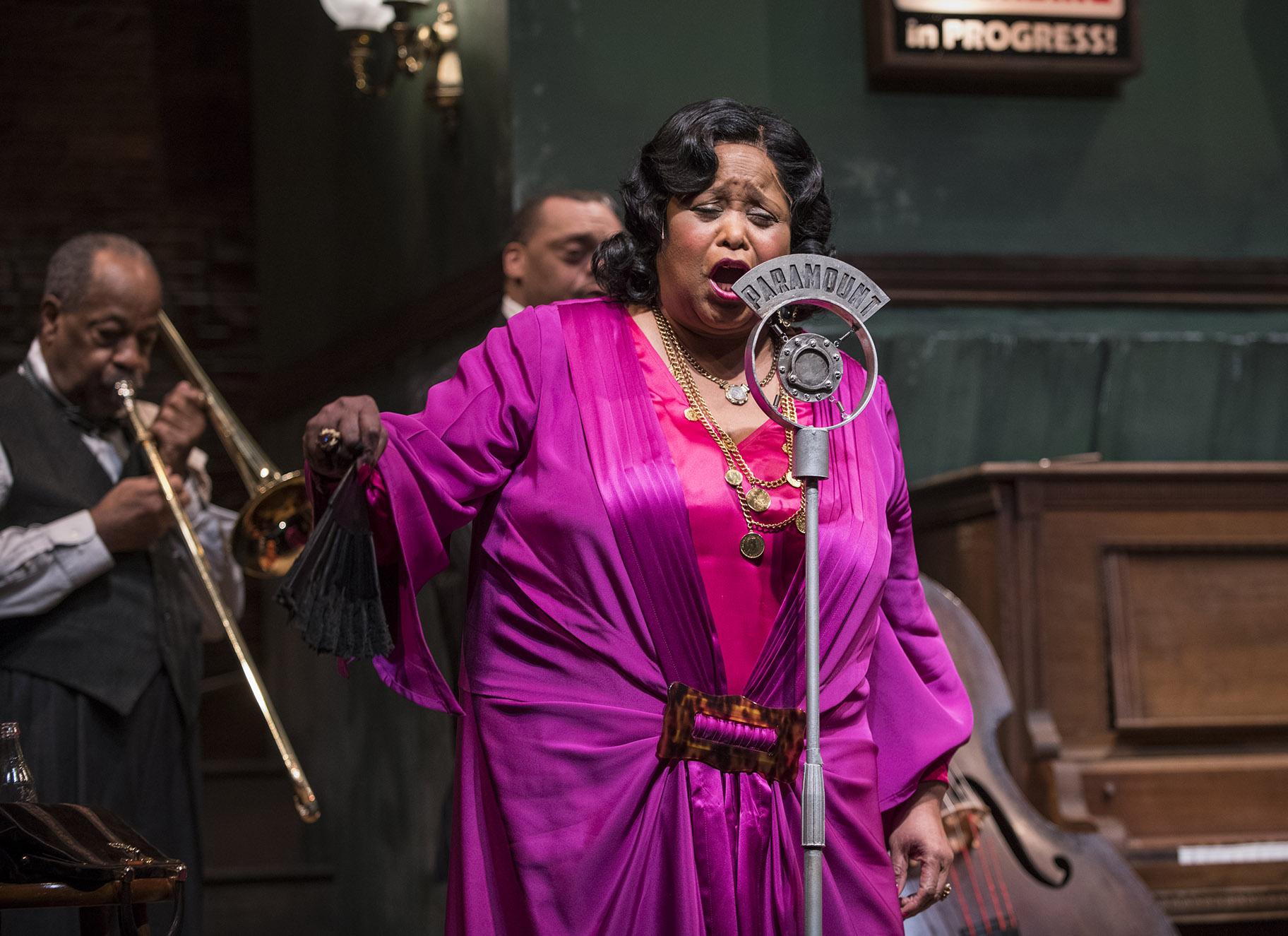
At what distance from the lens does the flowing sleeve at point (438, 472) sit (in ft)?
7.03

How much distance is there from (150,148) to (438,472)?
17.9ft

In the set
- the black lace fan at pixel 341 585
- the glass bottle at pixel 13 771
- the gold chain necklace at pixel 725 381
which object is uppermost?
the gold chain necklace at pixel 725 381

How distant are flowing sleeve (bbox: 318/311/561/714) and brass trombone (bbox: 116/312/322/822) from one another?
1234 millimetres

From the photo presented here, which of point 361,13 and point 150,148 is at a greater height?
point 361,13

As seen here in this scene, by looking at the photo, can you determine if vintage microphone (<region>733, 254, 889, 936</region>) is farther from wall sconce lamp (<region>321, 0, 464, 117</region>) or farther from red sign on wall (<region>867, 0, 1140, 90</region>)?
wall sconce lamp (<region>321, 0, 464, 117</region>)

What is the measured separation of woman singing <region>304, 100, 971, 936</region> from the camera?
2.09m

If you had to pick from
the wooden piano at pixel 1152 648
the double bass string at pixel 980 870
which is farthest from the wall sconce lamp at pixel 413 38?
the double bass string at pixel 980 870

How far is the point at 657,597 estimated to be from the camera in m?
2.14

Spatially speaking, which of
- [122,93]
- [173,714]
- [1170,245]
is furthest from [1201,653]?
[122,93]

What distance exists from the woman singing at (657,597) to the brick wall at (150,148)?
4938 millimetres

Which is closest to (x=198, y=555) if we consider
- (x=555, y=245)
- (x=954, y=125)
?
(x=555, y=245)

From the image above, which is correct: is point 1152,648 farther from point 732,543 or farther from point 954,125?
point 732,543

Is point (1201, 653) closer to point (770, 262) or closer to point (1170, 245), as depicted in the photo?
point (1170, 245)

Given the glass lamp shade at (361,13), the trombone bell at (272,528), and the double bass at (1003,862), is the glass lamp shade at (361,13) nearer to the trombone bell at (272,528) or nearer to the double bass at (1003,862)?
the trombone bell at (272,528)
